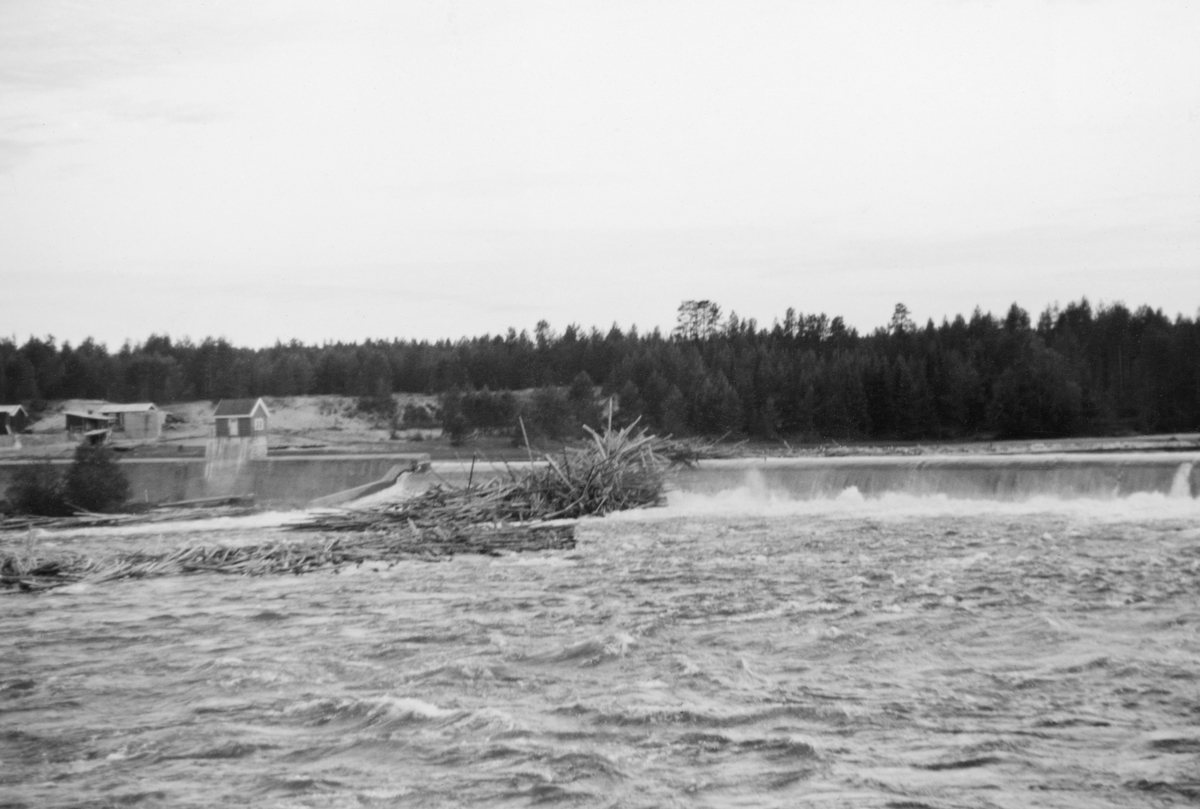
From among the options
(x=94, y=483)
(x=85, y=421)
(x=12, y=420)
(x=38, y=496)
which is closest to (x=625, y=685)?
(x=94, y=483)

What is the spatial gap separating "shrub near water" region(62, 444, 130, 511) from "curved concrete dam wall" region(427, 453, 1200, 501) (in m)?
10.7

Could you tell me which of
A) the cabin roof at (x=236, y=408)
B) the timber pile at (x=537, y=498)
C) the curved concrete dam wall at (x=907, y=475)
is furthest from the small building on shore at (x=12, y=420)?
the timber pile at (x=537, y=498)

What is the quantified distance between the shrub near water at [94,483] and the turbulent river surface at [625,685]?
1631cm

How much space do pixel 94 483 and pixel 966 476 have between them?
69.9 feet

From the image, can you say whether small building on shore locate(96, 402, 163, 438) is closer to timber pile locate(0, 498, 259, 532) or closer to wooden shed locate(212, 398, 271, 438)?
wooden shed locate(212, 398, 271, 438)

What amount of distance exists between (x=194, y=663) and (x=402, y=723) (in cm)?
270

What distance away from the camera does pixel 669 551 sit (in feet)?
52.1

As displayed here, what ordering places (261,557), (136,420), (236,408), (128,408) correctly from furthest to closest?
(136,420) < (128,408) < (236,408) < (261,557)

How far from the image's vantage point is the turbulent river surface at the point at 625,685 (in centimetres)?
571

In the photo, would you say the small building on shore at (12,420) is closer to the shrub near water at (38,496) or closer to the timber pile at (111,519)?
the shrub near water at (38,496)

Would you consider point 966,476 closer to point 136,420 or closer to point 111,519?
point 111,519

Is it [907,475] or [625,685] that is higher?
[907,475]

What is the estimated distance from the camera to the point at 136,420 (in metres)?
56.4

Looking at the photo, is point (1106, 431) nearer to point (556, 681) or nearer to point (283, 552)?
point (283, 552)
